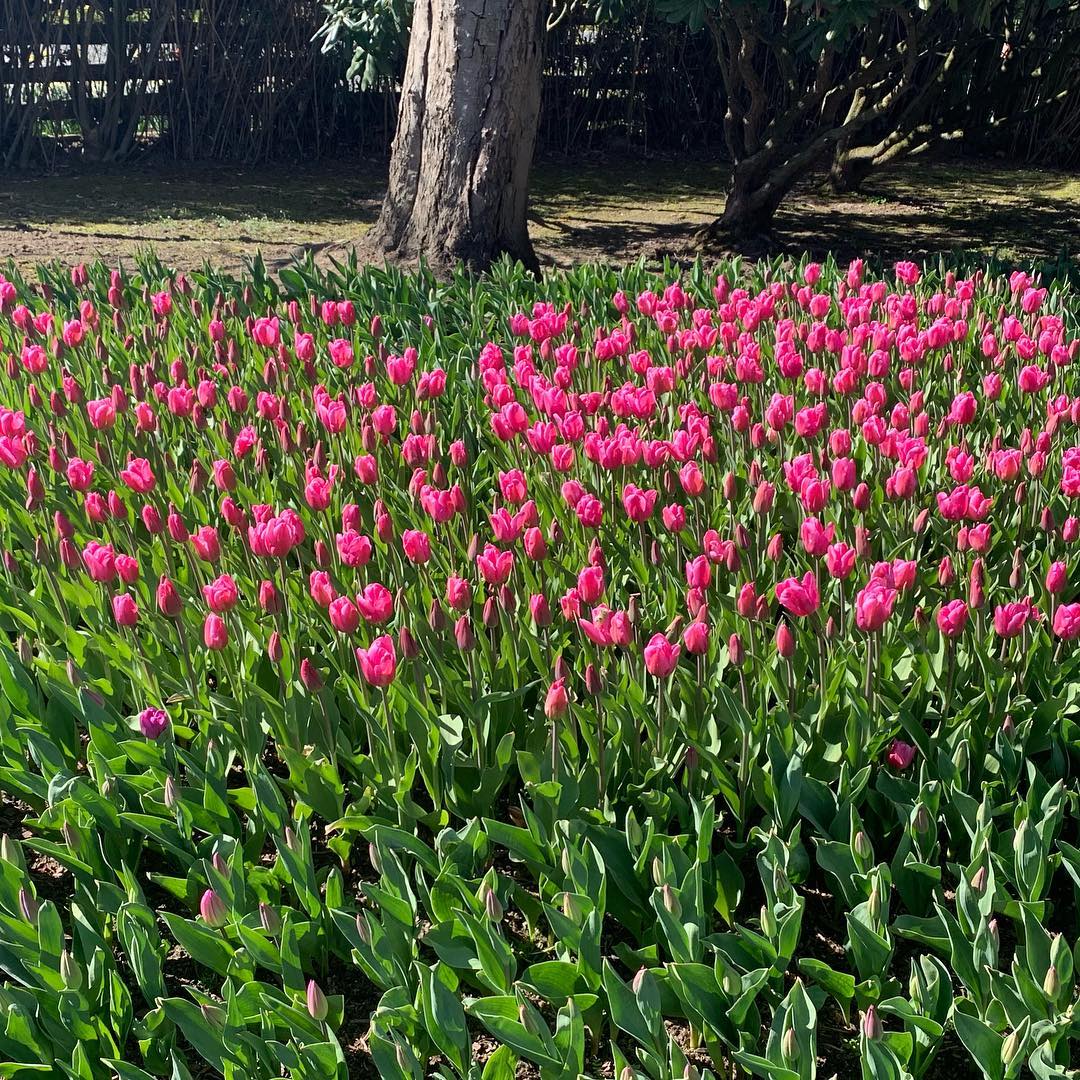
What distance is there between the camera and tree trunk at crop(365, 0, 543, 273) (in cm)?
663

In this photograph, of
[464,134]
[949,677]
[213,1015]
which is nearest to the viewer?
[213,1015]

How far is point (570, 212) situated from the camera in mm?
10820

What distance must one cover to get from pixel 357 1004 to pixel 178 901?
16.6 inches

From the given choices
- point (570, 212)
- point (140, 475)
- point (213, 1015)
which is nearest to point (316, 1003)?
point (213, 1015)

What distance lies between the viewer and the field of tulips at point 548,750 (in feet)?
6.05

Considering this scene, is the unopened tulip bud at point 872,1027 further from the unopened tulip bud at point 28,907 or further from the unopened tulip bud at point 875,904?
the unopened tulip bud at point 28,907

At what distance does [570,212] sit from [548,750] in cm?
906

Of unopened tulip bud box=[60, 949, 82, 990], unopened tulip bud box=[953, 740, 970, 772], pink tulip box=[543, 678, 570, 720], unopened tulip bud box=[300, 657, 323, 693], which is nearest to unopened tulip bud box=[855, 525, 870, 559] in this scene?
unopened tulip bud box=[953, 740, 970, 772]

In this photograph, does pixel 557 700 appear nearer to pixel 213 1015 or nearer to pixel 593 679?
pixel 593 679

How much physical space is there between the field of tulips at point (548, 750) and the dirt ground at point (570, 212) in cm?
491

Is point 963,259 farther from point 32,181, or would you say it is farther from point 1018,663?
point 32,181

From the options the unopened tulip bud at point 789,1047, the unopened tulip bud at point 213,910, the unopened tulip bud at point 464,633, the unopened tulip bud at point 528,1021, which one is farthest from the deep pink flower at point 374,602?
the unopened tulip bud at point 789,1047

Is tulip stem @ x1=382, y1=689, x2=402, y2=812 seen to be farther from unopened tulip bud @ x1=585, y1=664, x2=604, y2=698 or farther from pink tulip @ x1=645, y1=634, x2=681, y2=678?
pink tulip @ x1=645, y1=634, x2=681, y2=678

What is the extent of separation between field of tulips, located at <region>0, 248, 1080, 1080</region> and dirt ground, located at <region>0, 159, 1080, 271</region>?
4.91m
